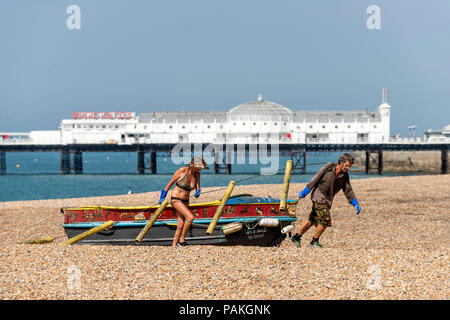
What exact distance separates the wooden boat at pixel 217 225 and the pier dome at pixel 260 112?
215ft

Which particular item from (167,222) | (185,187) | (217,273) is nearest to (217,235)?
(167,222)

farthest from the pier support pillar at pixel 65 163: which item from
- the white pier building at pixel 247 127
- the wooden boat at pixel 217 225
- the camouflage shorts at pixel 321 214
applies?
the camouflage shorts at pixel 321 214

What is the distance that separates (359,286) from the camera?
271 inches

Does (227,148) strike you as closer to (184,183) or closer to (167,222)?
(167,222)

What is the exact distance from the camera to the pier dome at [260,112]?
75756 millimetres

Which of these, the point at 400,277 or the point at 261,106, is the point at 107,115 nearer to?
the point at 261,106

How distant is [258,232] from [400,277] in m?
3.05

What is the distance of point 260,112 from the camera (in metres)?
76.5

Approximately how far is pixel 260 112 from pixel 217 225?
67.4m

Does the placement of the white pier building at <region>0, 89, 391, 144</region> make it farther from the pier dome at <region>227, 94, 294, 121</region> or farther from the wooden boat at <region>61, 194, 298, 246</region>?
the wooden boat at <region>61, 194, 298, 246</region>

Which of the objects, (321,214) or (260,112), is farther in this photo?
(260,112)

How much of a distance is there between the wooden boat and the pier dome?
215 feet

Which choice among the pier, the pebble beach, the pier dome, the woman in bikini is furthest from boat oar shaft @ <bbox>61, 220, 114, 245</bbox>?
the pier dome

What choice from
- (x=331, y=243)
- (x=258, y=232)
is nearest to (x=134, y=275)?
(x=258, y=232)
